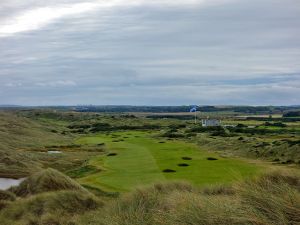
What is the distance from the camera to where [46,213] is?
1579cm

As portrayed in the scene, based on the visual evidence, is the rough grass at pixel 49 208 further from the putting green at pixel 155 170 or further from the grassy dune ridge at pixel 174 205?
the putting green at pixel 155 170

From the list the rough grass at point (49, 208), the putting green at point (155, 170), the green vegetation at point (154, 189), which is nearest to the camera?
the green vegetation at point (154, 189)

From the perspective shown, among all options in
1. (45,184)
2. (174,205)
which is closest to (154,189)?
(174,205)

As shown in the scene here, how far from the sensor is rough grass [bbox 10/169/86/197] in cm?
Result: 2006

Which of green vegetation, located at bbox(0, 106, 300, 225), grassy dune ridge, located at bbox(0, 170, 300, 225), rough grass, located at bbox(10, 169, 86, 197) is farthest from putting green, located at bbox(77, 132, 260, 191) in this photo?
grassy dune ridge, located at bbox(0, 170, 300, 225)

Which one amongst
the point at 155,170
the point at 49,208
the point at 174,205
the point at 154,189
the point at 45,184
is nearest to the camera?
the point at 174,205

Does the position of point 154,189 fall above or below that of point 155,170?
above

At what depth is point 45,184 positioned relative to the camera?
20.4 metres

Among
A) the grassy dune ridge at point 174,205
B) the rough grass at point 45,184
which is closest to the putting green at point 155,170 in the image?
the rough grass at point 45,184

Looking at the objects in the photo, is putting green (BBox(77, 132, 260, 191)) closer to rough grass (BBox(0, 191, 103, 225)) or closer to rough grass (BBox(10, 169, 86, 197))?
rough grass (BBox(10, 169, 86, 197))

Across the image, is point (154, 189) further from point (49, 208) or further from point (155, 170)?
point (155, 170)

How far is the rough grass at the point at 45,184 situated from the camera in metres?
20.1

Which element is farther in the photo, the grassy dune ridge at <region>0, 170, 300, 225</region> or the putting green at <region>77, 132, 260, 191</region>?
the putting green at <region>77, 132, 260, 191</region>

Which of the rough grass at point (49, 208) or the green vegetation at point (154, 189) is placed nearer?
the green vegetation at point (154, 189)
